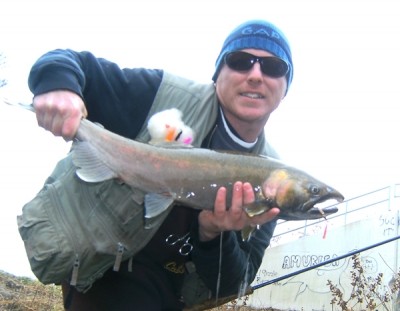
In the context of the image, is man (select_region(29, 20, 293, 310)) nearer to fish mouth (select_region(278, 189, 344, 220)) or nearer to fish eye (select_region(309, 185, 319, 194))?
fish mouth (select_region(278, 189, 344, 220))

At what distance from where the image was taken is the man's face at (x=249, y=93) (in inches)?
120

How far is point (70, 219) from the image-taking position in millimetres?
2773

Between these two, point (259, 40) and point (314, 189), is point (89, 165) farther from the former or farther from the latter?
point (259, 40)

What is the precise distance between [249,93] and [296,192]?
0.77 m

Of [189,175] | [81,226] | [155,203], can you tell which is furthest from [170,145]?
[81,226]

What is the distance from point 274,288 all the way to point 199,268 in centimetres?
1477

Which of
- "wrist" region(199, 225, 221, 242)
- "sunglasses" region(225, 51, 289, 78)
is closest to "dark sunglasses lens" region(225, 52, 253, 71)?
"sunglasses" region(225, 51, 289, 78)

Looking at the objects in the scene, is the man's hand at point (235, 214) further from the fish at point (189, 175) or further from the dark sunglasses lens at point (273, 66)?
the dark sunglasses lens at point (273, 66)

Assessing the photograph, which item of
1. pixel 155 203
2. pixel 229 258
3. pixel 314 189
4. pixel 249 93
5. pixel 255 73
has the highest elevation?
pixel 255 73

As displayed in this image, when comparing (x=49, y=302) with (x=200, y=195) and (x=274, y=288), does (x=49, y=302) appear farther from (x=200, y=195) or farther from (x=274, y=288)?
(x=274, y=288)

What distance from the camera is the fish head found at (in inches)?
102

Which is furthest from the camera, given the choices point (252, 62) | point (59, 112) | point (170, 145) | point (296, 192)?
point (252, 62)

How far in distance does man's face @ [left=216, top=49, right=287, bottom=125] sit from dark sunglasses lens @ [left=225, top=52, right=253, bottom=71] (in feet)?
0.09

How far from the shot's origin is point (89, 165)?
261cm
